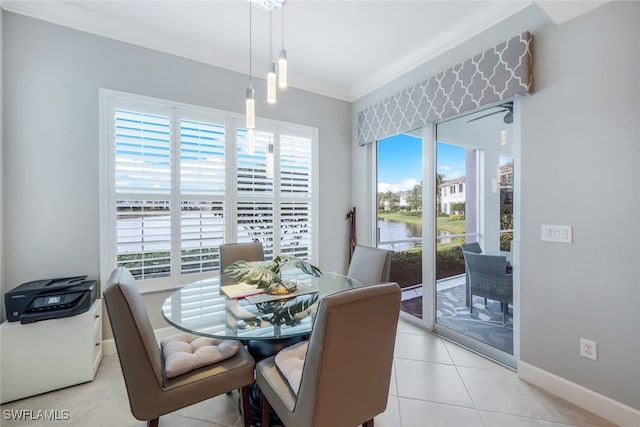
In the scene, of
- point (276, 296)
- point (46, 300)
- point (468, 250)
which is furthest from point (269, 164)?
point (468, 250)

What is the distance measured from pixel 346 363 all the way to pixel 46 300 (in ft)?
7.21

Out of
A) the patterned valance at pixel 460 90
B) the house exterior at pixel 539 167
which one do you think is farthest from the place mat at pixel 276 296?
the patterned valance at pixel 460 90

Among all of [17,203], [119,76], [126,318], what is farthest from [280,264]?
[119,76]

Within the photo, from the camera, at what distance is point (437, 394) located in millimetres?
1946

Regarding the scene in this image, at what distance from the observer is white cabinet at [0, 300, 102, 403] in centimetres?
185

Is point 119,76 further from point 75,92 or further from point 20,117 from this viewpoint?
point 20,117

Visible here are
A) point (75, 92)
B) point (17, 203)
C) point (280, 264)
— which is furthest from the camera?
point (75, 92)

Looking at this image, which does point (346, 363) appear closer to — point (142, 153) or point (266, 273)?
point (266, 273)

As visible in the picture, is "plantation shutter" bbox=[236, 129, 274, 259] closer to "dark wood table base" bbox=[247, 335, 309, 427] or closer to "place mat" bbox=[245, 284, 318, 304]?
"place mat" bbox=[245, 284, 318, 304]

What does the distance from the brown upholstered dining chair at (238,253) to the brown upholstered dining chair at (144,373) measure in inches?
45.0

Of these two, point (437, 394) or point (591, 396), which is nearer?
point (591, 396)

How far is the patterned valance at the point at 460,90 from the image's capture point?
6.70 ft

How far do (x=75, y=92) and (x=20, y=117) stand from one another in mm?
423

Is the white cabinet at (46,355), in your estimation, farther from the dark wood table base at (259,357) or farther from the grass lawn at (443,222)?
the grass lawn at (443,222)
